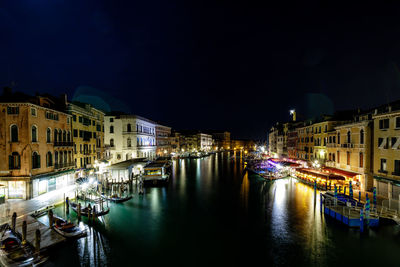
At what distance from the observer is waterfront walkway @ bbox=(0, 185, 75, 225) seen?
1922 cm

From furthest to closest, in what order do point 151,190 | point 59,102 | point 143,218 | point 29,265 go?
point 151,190 → point 59,102 → point 143,218 → point 29,265

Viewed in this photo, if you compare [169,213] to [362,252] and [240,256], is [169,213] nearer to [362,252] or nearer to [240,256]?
[240,256]

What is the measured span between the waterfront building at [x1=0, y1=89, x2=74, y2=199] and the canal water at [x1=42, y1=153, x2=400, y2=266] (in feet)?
16.8

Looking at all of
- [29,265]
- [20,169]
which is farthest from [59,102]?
[29,265]

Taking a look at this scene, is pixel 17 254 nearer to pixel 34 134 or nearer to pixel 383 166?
pixel 34 134

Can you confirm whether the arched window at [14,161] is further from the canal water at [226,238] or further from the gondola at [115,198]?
the gondola at [115,198]

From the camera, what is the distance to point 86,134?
35719 millimetres

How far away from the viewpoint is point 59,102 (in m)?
Answer: 30.5

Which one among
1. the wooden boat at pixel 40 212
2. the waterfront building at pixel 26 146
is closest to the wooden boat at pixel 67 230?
the wooden boat at pixel 40 212

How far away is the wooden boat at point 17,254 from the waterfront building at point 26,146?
9.91m

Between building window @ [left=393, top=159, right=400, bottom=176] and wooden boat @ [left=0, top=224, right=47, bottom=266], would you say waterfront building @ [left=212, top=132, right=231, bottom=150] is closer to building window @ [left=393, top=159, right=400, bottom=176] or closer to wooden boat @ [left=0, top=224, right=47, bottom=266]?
building window @ [left=393, top=159, right=400, bottom=176]

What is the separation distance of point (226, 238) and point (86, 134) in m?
29.6

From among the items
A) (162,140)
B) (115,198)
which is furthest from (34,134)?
(162,140)

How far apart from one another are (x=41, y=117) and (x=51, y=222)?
1391 centimetres
